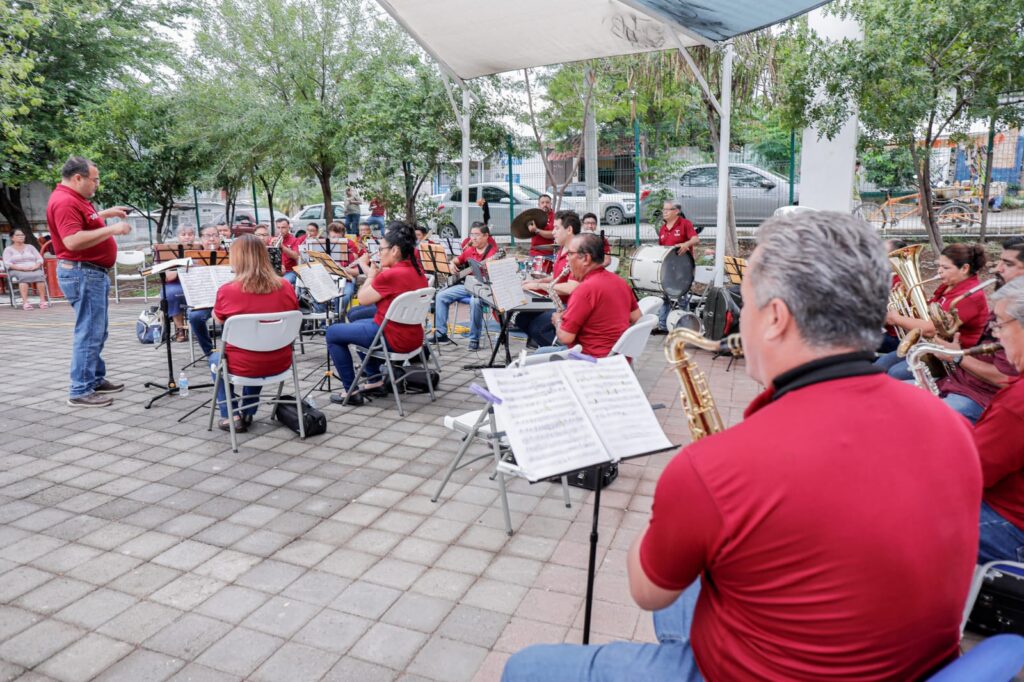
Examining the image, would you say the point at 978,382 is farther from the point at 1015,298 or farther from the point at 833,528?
the point at 833,528

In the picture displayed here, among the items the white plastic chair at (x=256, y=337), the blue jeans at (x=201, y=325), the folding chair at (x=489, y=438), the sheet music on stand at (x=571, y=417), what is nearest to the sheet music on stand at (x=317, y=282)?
the blue jeans at (x=201, y=325)

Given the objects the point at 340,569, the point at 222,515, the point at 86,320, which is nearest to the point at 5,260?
Result: the point at 86,320

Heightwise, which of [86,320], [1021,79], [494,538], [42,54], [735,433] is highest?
[42,54]

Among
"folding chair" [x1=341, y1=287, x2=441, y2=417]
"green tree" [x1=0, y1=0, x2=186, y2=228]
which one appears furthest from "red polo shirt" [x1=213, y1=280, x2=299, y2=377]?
"green tree" [x1=0, y1=0, x2=186, y2=228]

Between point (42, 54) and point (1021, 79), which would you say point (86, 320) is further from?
point (42, 54)

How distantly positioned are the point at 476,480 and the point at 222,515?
4.60 feet

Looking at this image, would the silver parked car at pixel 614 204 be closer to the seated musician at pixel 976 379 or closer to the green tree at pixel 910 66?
the green tree at pixel 910 66

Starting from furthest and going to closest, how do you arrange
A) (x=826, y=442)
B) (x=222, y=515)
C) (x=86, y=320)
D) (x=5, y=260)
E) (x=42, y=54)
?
(x=42, y=54)
(x=5, y=260)
(x=86, y=320)
(x=222, y=515)
(x=826, y=442)

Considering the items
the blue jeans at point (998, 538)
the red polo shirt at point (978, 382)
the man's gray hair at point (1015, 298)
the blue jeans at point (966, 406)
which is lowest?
the blue jeans at point (998, 538)

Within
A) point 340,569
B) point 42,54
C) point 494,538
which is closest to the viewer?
point 340,569

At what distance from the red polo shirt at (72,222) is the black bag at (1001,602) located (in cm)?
592

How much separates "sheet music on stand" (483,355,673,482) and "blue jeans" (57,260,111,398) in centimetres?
447

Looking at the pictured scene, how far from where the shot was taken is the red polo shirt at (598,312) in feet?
14.8

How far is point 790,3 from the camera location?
593 cm
